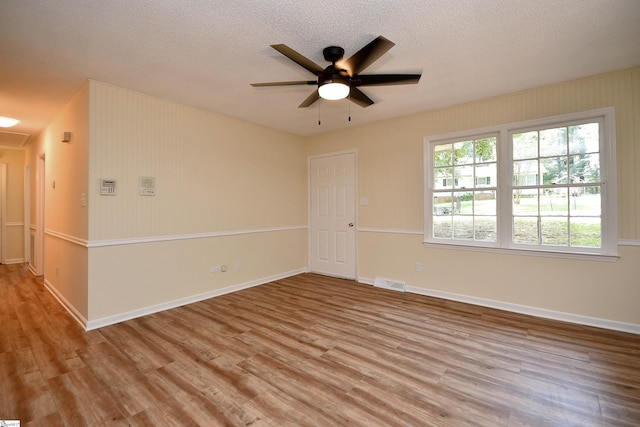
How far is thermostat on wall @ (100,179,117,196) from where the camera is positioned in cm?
310

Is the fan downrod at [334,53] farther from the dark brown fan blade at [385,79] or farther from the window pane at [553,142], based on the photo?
the window pane at [553,142]

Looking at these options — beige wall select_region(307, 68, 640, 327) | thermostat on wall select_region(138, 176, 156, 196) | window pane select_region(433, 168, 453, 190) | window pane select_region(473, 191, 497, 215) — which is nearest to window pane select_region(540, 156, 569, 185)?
beige wall select_region(307, 68, 640, 327)

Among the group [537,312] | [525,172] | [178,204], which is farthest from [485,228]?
[178,204]

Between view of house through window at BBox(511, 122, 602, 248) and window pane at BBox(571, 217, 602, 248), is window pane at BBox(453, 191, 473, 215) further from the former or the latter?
window pane at BBox(571, 217, 602, 248)

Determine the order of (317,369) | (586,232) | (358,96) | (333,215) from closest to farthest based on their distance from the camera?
(317,369)
(358,96)
(586,232)
(333,215)

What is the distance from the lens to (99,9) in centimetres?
196

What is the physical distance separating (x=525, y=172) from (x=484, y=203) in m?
0.57

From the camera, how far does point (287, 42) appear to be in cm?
238

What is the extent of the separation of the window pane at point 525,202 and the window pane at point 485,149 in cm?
54

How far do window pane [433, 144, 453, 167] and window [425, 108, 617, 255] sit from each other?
13 mm

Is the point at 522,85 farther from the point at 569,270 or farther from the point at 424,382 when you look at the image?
the point at 424,382

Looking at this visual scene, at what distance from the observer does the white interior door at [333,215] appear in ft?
16.5

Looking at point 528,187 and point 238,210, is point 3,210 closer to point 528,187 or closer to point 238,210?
point 238,210

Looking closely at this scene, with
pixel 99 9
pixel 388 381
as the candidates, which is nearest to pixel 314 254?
pixel 388 381
